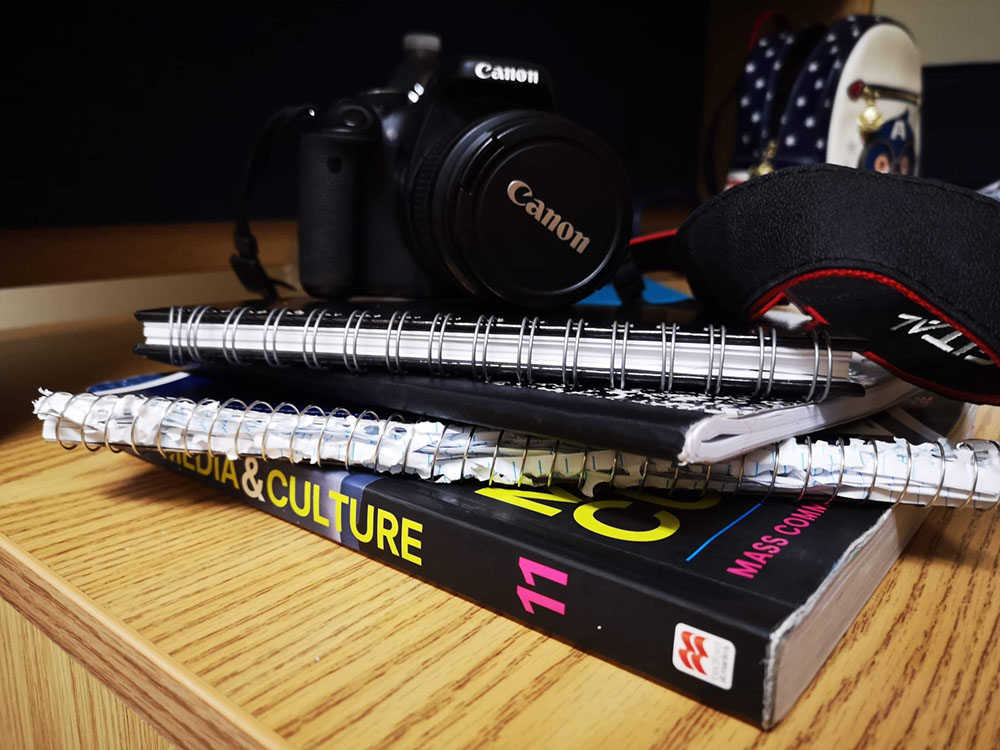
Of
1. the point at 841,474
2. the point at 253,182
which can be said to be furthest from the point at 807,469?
the point at 253,182

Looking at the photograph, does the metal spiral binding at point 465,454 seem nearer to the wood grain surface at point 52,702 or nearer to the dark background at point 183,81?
the wood grain surface at point 52,702

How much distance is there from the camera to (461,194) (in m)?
0.31

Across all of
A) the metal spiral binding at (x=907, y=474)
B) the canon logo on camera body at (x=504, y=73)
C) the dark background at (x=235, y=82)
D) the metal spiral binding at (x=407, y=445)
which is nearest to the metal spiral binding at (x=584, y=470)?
the metal spiral binding at (x=407, y=445)

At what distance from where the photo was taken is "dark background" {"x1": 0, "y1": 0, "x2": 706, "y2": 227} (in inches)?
24.1

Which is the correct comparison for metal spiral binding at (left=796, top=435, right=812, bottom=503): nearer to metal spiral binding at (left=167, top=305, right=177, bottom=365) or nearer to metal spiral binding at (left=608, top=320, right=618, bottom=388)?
metal spiral binding at (left=608, top=320, right=618, bottom=388)

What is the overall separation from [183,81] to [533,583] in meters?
0.67

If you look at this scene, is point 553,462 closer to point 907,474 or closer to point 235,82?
point 907,474

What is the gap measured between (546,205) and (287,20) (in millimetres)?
573

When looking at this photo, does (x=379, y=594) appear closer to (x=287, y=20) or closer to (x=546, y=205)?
(x=546, y=205)

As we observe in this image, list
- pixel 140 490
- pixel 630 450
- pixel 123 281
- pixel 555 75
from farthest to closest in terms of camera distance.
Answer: pixel 555 75 → pixel 123 281 → pixel 140 490 → pixel 630 450

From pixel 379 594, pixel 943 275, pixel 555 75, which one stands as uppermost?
pixel 555 75

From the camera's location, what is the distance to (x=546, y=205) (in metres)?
0.32

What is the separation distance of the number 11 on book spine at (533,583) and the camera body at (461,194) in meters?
0.14

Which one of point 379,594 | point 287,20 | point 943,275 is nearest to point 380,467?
point 379,594
